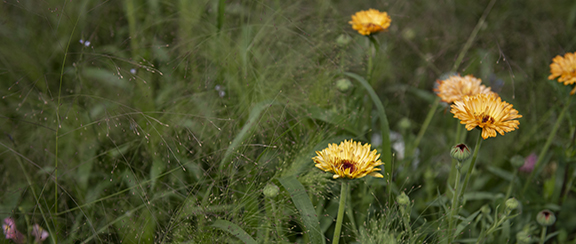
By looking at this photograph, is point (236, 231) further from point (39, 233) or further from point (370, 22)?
point (370, 22)

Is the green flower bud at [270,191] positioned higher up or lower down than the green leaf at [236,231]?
higher up

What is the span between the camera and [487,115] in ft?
4.15

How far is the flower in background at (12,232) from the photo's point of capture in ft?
4.42

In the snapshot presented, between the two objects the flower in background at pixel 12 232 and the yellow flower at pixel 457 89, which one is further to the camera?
the yellow flower at pixel 457 89

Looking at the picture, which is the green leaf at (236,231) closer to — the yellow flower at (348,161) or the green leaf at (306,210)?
the green leaf at (306,210)

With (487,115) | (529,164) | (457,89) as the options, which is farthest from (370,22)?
(529,164)

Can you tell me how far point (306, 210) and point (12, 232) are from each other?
3.35 ft

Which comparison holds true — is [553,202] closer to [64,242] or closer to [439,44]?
[439,44]

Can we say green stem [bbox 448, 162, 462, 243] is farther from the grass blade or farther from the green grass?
the grass blade

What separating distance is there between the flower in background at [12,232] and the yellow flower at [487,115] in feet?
4.88

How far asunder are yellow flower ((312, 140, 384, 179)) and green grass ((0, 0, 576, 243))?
0.14 metres

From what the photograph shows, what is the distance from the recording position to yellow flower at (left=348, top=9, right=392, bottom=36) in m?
1.68

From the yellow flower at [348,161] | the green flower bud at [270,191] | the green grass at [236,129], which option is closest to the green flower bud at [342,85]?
the green grass at [236,129]

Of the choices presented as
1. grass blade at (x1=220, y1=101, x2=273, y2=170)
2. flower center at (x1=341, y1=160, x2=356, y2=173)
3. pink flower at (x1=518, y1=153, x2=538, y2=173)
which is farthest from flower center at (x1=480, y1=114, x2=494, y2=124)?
pink flower at (x1=518, y1=153, x2=538, y2=173)
